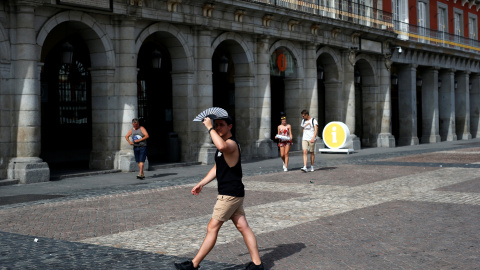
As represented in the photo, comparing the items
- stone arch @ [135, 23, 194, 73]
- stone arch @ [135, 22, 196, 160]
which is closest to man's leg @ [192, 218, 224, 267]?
stone arch @ [135, 23, 194, 73]

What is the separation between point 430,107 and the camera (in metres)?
38.7

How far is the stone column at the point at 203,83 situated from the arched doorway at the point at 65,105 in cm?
377

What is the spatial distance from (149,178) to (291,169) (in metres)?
4.30

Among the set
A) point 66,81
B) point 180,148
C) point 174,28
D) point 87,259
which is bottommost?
point 87,259

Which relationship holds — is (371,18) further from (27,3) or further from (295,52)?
(27,3)

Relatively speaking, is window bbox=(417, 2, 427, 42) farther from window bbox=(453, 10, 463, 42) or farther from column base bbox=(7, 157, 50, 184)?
column base bbox=(7, 157, 50, 184)

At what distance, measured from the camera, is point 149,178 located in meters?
17.8

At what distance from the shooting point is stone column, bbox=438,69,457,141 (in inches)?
1607

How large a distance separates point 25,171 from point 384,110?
69.6 feet

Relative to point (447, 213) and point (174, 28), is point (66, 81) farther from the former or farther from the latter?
point (447, 213)

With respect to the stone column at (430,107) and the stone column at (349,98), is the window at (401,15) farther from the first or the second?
the stone column at (349,98)

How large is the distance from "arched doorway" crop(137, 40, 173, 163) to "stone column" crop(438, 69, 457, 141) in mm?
20569

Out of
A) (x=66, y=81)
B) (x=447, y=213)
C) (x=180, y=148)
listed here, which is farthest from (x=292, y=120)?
(x=447, y=213)

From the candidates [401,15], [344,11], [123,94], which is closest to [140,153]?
[123,94]
